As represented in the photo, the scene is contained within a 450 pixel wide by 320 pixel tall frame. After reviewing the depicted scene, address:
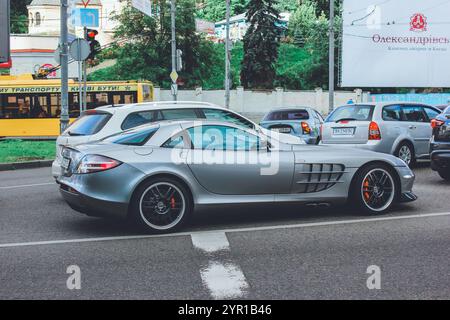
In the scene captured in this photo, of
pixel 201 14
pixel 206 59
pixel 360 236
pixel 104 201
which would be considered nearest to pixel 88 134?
pixel 104 201

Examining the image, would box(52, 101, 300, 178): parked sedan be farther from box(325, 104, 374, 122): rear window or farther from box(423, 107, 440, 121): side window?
box(423, 107, 440, 121): side window

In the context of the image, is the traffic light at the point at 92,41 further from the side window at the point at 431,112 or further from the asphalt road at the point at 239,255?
the asphalt road at the point at 239,255

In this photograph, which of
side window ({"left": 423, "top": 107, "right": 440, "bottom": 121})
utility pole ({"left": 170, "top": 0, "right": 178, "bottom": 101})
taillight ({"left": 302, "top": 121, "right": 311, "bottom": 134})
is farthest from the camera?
utility pole ({"left": 170, "top": 0, "right": 178, "bottom": 101})

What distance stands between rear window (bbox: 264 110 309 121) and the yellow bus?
13.4 metres

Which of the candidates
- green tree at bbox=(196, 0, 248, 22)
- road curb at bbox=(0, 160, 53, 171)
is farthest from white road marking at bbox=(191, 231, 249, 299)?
green tree at bbox=(196, 0, 248, 22)

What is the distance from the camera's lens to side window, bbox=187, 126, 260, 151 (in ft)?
25.5

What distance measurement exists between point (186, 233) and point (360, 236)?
194cm

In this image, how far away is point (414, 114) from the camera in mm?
13797

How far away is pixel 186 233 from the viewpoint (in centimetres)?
737

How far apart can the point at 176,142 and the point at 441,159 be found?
5.53 meters

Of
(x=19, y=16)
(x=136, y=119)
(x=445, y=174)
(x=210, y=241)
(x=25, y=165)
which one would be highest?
(x=19, y=16)

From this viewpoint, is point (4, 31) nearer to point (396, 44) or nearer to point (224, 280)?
point (224, 280)

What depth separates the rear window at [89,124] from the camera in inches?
383

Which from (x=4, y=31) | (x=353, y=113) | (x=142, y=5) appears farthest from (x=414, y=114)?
(x=142, y=5)
